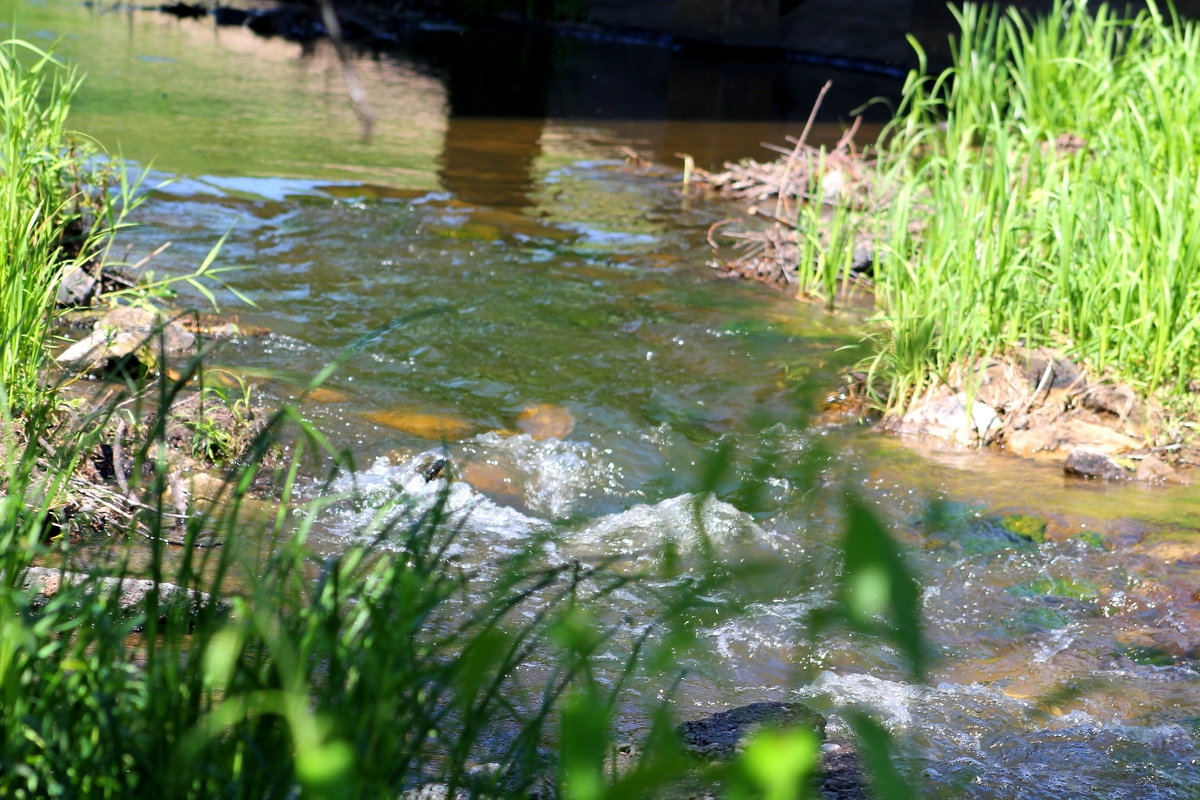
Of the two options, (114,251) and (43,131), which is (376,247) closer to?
(114,251)

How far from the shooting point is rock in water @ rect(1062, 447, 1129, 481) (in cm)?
453

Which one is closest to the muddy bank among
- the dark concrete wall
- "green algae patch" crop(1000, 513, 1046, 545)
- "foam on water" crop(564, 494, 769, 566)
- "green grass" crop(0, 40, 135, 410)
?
"green algae patch" crop(1000, 513, 1046, 545)

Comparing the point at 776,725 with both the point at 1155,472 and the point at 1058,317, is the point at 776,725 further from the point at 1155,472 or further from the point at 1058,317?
the point at 1058,317

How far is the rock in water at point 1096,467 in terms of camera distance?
4527 mm

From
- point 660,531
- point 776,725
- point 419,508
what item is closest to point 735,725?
point 776,725

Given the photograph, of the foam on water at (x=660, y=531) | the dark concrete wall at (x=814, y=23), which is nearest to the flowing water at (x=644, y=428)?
the foam on water at (x=660, y=531)

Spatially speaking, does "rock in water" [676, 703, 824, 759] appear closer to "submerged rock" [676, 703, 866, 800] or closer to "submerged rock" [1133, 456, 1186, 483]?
"submerged rock" [676, 703, 866, 800]

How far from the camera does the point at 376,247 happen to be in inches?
273

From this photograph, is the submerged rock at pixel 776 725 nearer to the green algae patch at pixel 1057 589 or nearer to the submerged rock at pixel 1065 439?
the green algae patch at pixel 1057 589

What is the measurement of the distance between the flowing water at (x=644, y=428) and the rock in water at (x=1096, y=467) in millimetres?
99

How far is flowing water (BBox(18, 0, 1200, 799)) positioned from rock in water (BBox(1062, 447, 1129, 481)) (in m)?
0.10

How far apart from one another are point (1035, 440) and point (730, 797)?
422 cm

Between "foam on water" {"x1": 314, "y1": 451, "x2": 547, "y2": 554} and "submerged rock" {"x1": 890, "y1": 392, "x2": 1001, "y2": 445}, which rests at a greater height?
"submerged rock" {"x1": 890, "y1": 392, "x2": 1001, "y2": 445}

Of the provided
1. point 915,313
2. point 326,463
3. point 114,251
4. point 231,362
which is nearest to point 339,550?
point 326,463
